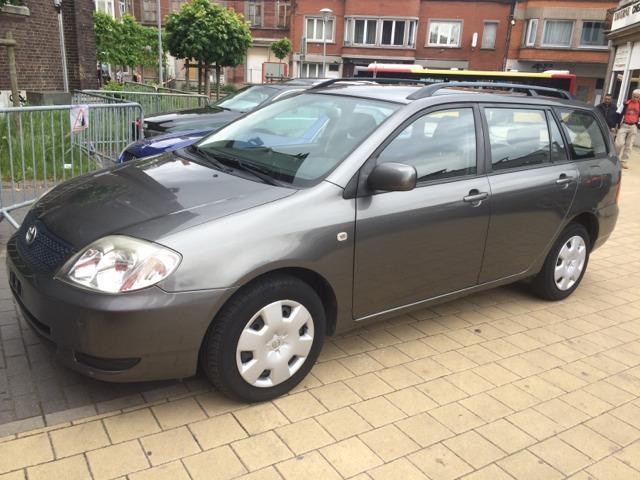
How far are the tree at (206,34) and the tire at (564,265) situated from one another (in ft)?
52.8

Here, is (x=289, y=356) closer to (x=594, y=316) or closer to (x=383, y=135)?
(x=383, y=135)

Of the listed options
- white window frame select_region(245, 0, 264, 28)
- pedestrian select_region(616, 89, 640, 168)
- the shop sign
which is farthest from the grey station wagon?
white window frame select_region(245, 0, 264, 28)

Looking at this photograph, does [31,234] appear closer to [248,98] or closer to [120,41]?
[248,98]

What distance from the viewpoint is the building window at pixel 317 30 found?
45.8 m

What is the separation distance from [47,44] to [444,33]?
36471 millimetres

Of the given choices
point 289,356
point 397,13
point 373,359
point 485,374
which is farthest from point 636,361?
point 397,13

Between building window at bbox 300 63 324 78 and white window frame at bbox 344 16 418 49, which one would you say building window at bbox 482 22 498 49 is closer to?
white window frame at bbox 344 16 418 49

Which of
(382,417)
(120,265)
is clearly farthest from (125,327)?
(382,417)

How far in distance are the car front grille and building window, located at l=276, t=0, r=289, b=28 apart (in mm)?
50564

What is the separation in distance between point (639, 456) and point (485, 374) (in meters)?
0.95

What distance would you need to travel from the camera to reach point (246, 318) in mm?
2861

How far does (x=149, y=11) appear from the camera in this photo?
52031 millimetres

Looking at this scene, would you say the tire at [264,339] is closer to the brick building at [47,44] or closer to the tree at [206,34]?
the brick building at [47,44]

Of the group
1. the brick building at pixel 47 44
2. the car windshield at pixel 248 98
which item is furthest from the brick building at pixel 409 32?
the car windshield at pixel 248 98
